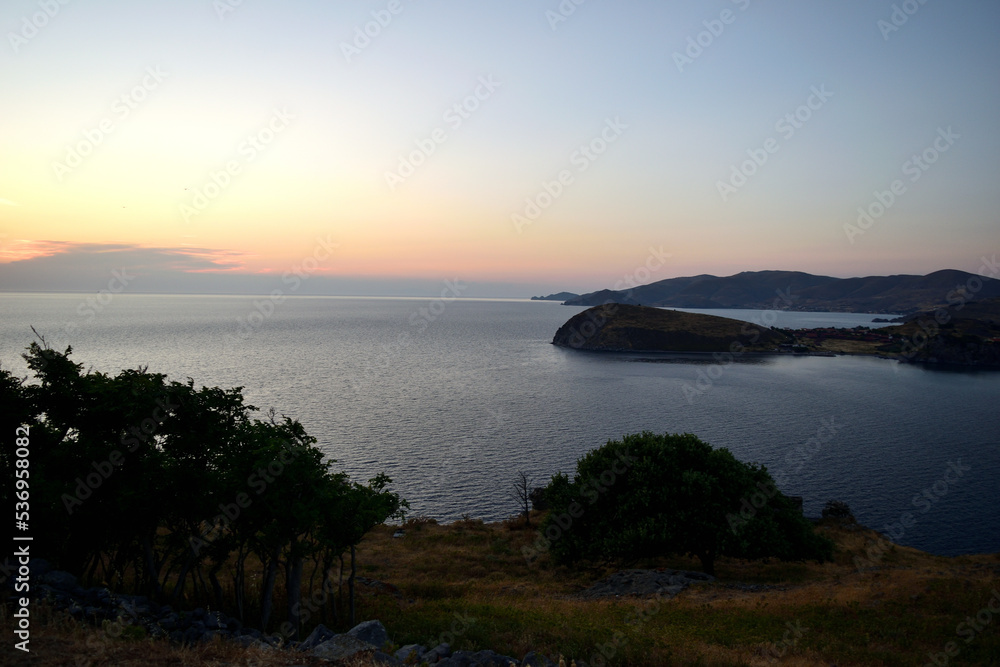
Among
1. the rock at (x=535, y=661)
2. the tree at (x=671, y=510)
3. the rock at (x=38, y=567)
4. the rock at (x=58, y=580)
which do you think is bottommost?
the tree at (x=671, y=510)

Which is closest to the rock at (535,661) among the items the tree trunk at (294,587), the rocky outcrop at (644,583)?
the tree trunk at (294,587)

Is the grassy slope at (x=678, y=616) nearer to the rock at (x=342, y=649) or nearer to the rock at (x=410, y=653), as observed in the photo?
the rock at (x=342, y=649)

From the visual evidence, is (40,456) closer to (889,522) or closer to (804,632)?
(804,632)

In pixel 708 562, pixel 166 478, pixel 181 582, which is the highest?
pixel 166 478

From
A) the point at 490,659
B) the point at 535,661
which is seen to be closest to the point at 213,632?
the point at 490,659

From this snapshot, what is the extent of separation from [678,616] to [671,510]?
1285cm

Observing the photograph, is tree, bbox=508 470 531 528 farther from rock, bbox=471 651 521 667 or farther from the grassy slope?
rock, bbox=471 651 521 667

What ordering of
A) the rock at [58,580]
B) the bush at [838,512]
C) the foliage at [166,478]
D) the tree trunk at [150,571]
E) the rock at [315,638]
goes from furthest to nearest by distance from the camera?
the bush at [838,512] → the tree trunk at [150,571] → the foliage at [166,478] → the rock at [58,580] → the rock at [315,638]

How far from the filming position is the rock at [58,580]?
703 inches

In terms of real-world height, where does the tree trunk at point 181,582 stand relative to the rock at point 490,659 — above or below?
below

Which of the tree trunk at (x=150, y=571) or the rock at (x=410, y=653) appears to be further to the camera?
the tree trunk at (x=150, y=571)

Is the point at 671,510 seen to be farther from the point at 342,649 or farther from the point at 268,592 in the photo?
the point at 342,649

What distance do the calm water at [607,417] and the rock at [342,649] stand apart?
40306 millimetres

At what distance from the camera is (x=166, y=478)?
22.3 metres
